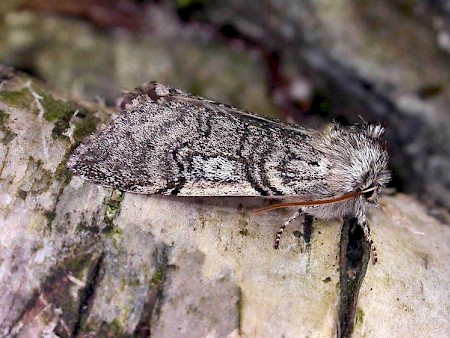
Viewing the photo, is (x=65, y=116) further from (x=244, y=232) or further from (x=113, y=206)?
(x=244, y=232)

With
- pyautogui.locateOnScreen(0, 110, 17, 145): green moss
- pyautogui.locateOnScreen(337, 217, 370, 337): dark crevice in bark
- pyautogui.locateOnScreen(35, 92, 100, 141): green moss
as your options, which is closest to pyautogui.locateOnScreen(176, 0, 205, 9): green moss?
pyautogui.locateOnScreen(35, 92, 100, 141): green moss

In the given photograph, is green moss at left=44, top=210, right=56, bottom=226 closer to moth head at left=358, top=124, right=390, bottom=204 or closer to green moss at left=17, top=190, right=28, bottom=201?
green moss at left=17, top=190, right=28, bottom=201

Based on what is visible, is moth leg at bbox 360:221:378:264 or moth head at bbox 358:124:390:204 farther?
moth head at bbox 358:124:390:204

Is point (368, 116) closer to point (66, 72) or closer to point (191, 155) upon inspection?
point (191, 155)

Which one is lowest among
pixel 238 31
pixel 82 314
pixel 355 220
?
pixel 82 314

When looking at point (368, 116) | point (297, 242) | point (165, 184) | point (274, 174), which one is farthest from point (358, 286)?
point (368, 116)

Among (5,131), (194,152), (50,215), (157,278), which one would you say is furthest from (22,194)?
(194,152)
